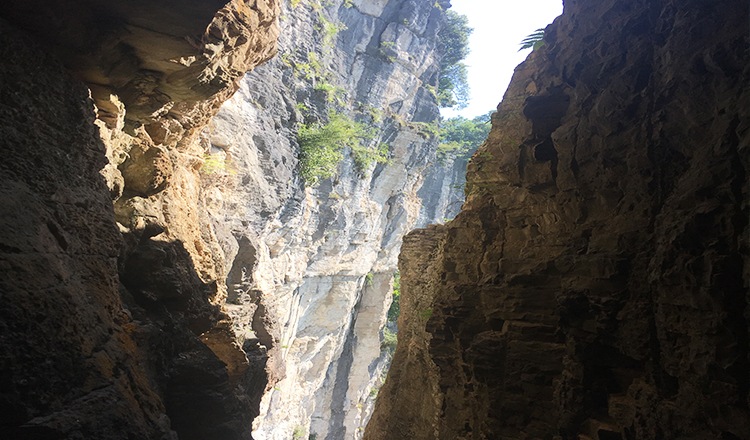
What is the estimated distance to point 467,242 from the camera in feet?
21.7

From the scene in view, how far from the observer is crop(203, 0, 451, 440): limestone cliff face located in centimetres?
1196

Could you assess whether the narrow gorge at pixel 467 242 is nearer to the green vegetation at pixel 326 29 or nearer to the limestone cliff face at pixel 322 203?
the limestone cliff face at pixel 322 203

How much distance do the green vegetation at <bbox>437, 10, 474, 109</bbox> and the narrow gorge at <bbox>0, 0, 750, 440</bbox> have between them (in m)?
22.4

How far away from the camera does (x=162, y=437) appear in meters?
3.88

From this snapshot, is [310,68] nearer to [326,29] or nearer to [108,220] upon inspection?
[326,29]

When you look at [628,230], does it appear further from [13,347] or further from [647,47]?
[13,347]

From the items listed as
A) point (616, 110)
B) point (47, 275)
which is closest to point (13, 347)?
point (47, 275)

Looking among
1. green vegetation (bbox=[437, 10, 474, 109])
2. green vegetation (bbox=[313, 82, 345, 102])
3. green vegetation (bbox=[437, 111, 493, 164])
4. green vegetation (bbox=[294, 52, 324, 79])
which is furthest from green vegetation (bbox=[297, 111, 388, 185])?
green vegetation (bbox=[437, 111, 493, 164])

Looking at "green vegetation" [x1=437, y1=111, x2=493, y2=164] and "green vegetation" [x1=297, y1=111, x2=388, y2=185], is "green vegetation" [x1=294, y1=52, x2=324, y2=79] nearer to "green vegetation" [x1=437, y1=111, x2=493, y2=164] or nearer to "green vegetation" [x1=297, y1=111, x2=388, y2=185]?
"green vegetation" [x1=297, y1=111, x2=388, y2=185]

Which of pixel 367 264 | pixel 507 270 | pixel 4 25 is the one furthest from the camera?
pixel 367 264

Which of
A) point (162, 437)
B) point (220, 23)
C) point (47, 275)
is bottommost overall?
point (162, 437)

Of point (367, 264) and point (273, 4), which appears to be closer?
point (273, 4)

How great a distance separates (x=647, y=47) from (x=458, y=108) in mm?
26725

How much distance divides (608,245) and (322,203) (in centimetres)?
1536
